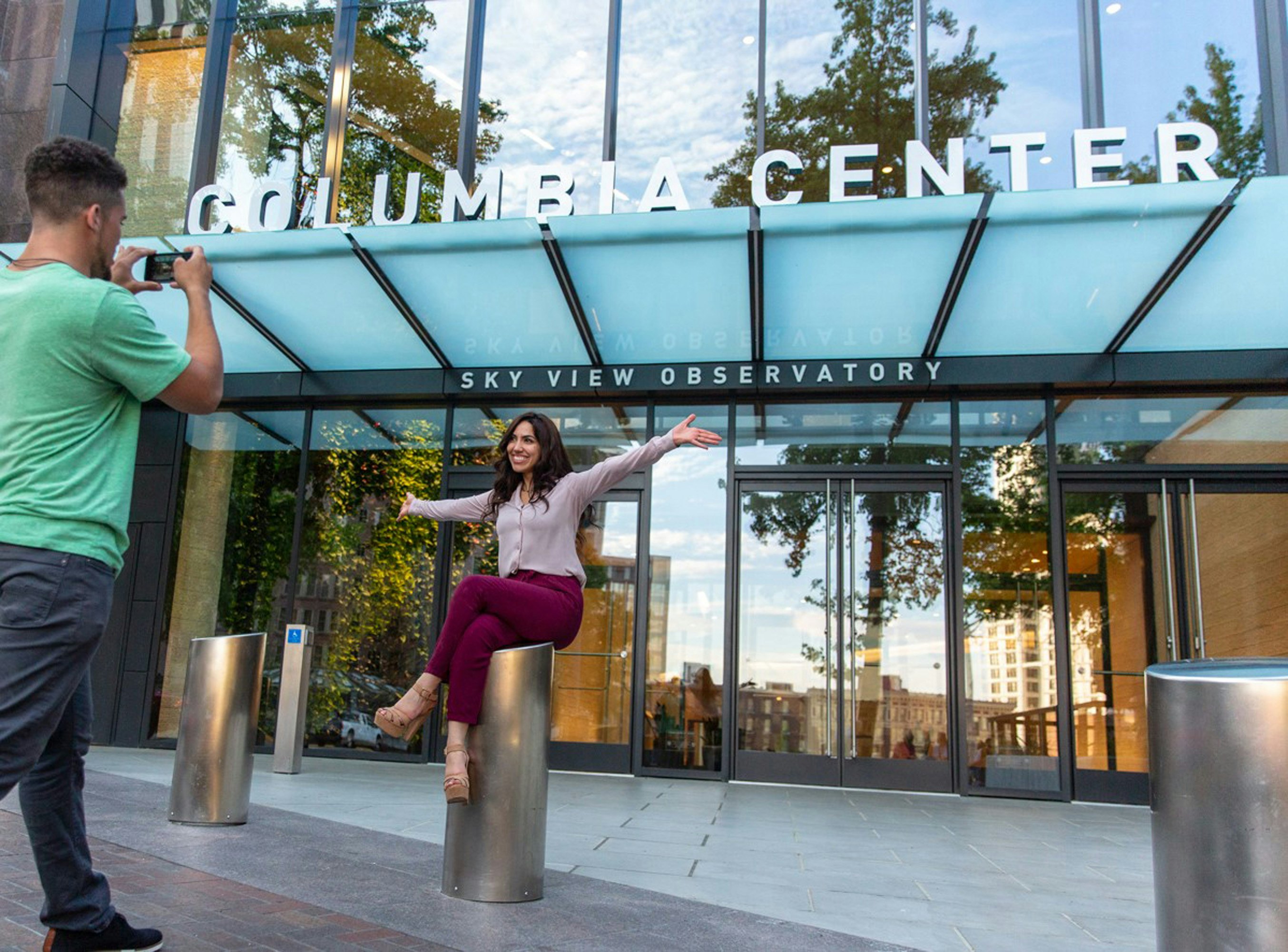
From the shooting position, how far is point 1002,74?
28.3 feet

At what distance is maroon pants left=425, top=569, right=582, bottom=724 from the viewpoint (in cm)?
352

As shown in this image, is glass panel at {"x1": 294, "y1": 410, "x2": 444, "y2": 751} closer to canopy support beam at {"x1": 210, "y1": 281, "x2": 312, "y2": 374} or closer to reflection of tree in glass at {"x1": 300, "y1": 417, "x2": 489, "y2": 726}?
reflection of tree in glass at {"x1": 300, "y1": 417, "x2": 489, "y2": 726}

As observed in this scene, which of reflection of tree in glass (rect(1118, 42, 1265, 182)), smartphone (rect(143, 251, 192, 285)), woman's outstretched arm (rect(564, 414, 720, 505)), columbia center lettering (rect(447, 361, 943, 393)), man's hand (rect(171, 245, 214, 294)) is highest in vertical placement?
reflection of tree in glass (rect(1118, 42, 1265, 182))

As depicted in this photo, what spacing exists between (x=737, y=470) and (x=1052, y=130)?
387 centimetres

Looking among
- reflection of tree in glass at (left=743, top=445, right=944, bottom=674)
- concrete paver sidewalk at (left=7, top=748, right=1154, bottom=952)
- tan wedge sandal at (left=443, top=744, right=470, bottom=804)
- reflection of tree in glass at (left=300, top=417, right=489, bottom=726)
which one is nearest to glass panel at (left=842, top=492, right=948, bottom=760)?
reflection of tree in glass at (left=743, top=445, right=944, bottom=674)

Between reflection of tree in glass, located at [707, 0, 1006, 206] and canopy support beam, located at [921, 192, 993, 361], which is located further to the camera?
reflection of tree in glass, located at [707, 0, 1006, 206]

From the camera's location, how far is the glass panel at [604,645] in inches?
338

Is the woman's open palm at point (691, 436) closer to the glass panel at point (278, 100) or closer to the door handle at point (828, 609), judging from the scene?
the door handle at point (828, 609)

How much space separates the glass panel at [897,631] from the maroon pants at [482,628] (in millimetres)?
5163

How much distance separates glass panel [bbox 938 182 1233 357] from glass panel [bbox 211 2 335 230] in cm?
603

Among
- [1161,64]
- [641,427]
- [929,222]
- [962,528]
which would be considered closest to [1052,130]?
[1161,64]

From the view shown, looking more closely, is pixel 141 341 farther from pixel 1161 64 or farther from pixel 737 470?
pixel 1161 64

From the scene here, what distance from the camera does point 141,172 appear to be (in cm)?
972

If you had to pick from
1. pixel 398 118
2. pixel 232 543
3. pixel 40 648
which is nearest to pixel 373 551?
pixel 232 543
